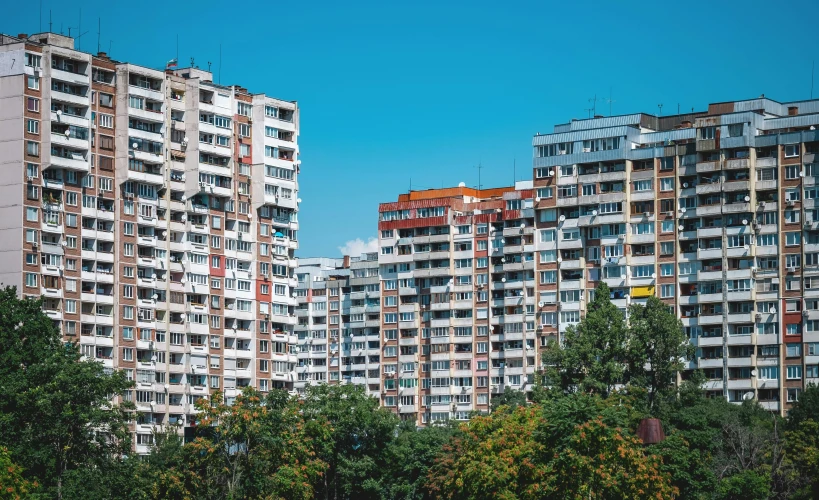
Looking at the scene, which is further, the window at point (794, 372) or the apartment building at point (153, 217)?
the window at point (794, 372)

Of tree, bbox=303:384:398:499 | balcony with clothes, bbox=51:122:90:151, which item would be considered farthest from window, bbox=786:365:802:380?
→ balcony with clothes, bbox=51:122:90:151

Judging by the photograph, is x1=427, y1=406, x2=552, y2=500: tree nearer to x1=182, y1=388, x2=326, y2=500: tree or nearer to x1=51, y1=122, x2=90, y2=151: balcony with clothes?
x1=182, y1=388, x2=326, y2=500: tree

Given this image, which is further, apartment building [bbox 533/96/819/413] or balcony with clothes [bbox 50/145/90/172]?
apartment building [bbox 533/96/819/413]

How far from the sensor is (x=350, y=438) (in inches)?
5251

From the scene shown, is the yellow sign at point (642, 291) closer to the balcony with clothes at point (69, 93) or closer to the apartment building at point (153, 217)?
the apartment building at point (153, 217)

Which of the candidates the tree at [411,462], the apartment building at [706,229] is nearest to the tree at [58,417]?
the tree at [411,462]

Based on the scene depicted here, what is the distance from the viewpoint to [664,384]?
152 m

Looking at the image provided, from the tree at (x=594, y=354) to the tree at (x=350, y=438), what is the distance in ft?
69.7

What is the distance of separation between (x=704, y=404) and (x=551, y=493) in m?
48.4

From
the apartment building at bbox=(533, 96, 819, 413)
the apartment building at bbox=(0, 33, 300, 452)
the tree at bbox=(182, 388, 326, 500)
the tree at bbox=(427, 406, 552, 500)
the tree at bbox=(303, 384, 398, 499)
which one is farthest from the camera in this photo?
the apartment building at bbox=(533, 96, 819, 413)

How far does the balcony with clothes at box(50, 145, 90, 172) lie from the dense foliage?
79.9ft

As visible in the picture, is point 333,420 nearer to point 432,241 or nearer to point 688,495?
point 688,495

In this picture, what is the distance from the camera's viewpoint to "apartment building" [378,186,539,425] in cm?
18525

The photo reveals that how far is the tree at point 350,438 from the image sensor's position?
131m
